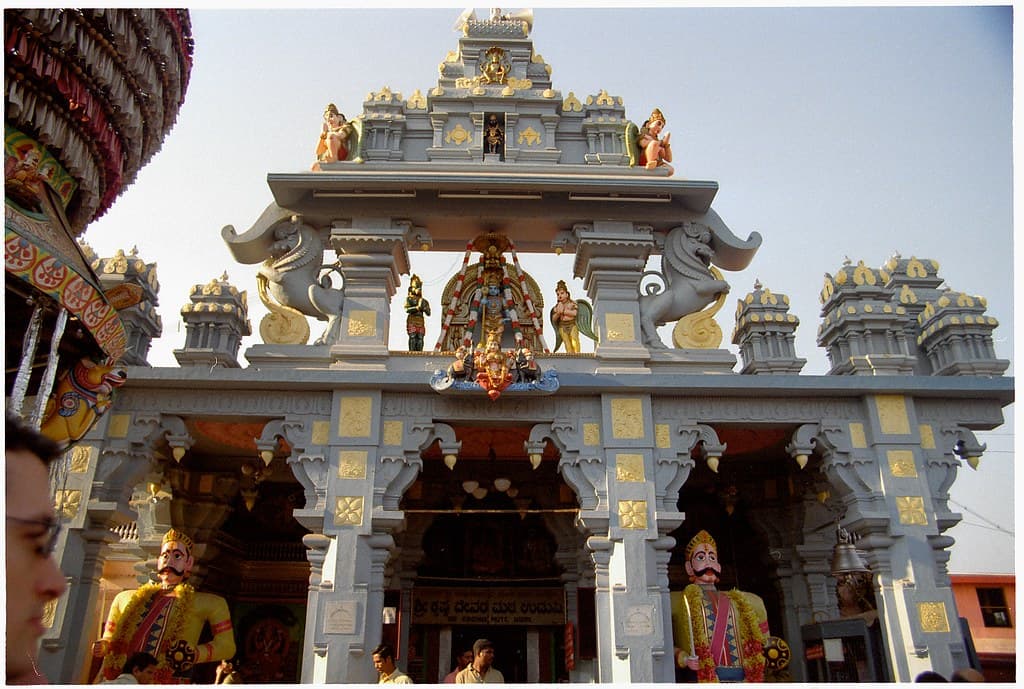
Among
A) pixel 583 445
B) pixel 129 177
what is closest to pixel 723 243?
pixel 583 445

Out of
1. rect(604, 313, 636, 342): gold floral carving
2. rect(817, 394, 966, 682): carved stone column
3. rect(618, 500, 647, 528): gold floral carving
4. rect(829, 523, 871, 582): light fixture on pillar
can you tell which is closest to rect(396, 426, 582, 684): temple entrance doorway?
rect(604, 313, 636, 342): gold floral carving

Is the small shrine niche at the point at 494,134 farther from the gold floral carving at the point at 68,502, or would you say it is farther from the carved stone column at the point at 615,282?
the gold floral carving at the point at 68,502

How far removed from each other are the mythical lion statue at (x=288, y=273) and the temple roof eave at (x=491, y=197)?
0.36 meters

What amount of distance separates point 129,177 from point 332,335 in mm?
3602

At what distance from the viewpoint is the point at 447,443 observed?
→ 10.8 m

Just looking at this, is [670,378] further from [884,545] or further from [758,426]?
[884,545]

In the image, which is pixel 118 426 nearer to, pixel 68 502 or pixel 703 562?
pixel 68 502

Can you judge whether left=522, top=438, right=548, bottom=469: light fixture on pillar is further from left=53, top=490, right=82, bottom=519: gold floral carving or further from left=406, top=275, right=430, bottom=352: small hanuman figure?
left=53, top=490, right=82, bottom=519: gold floral carving

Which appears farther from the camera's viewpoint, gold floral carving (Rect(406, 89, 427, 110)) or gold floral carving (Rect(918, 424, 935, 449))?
gold floral carving (Rect(406, 89, 427, 110))

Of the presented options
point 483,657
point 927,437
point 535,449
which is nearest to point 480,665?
point 483,657

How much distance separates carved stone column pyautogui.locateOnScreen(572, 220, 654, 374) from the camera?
37.6 feet

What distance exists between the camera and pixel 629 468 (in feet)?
34.9

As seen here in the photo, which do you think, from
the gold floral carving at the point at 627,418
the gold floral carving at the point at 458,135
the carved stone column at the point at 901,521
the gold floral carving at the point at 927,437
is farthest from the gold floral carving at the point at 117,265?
the gold floral carving at the point at 927,437

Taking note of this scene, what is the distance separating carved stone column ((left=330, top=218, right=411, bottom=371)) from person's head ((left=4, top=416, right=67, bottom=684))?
8.62 metres
